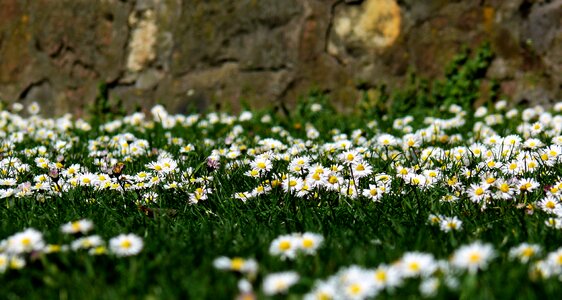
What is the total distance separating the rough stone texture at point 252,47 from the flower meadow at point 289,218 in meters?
0.79

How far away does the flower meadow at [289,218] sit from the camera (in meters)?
1.70

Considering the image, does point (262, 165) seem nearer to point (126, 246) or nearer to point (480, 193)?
point (480, 193)

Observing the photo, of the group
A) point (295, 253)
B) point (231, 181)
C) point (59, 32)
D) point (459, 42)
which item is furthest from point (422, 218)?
point (59, 32)

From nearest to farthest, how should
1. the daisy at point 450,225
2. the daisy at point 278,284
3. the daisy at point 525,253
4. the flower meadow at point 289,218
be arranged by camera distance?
the daisy at point 278,284, the flower meadow at point 289,218, the daisy at point 525,253, the daisy at point 450,225

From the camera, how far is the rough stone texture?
17.1ft

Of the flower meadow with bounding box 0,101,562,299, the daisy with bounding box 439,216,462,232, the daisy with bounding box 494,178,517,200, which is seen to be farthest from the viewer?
the daisy with bounding box 494,178,517,200

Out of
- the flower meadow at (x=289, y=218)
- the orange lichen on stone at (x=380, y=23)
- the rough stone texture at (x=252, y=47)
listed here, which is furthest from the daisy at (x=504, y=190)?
the orange lichen on stone at (x=380, y=23)

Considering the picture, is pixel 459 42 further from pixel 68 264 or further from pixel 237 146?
pixel 68 264

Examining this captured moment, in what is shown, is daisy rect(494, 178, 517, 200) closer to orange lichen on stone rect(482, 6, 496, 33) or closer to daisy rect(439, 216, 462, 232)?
daisy rect(439, 216, 462, 232)

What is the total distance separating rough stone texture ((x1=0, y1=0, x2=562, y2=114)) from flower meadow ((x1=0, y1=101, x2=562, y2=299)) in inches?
30.9

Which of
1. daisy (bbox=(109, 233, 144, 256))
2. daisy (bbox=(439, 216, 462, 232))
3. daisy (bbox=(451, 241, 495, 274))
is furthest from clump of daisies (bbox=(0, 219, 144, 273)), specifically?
daisy (bbox=(439, 216, 462, 232))

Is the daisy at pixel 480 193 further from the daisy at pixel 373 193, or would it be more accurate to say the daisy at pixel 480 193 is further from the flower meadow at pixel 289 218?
the daisy at pixel 373 193

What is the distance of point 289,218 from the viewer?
2.64 meters

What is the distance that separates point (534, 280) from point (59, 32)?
5967 mm
